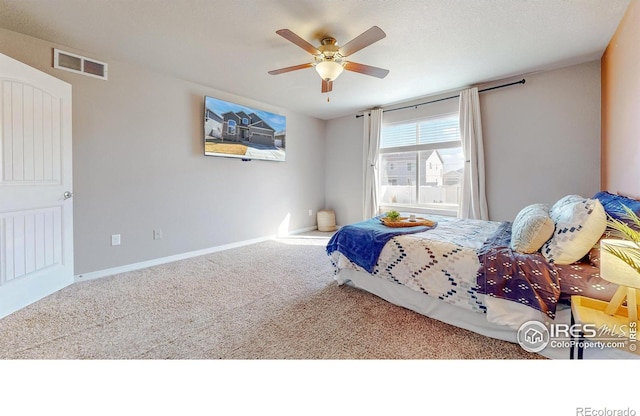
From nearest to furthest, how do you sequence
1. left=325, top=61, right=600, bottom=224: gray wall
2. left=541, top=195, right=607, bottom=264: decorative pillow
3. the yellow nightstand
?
the yellow nightstand → left=541, top=195, right=607, bottom=264: decorative pillow → left=325, top=61, right=600, bottom=224: gray wall

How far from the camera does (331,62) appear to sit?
7.91 ft

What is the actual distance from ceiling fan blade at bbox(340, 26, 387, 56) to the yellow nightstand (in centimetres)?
213

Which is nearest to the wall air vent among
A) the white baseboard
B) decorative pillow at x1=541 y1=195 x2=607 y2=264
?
the white baseboard

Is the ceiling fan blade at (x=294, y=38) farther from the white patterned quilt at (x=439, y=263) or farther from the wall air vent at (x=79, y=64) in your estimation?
the wall air vent at (x=79, y=64)

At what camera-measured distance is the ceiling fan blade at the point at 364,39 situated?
1.95 metres

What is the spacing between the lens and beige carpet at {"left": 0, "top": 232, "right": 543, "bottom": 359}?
1629 mm

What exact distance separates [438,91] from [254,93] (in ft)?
9.52

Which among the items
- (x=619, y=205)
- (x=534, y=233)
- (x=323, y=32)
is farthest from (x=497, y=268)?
(x=323, y=32)

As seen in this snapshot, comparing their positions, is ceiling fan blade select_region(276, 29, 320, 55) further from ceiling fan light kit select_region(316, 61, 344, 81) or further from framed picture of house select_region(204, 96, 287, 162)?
framed picture of house select_region(204, 96, 287, 162)

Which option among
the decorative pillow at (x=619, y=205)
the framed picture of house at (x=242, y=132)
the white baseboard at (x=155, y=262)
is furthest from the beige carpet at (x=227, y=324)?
the framed picture of house at (x=242, y=132)

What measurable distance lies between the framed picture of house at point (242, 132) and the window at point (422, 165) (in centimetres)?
203
